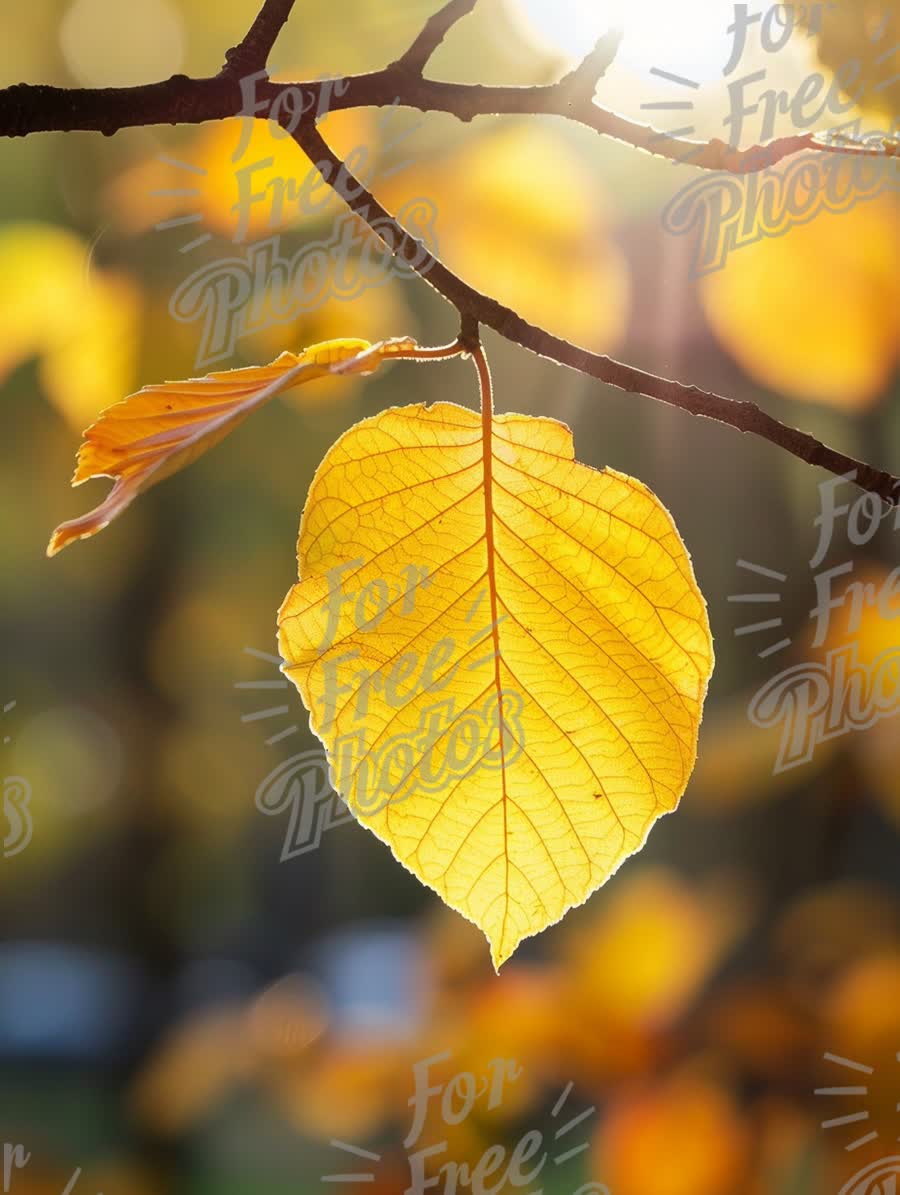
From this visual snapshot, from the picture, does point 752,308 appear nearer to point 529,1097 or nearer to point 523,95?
point 523,95

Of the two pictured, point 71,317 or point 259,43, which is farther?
point 71,317

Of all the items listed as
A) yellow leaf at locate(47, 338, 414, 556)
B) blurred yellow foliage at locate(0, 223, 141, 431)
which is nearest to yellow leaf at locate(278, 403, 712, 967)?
yellow leaf at locate(47, 338, 414, 556)

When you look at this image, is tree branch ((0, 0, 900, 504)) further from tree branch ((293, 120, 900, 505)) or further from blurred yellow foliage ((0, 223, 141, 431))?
blurred yellow foliage ((0, 223, 141, 431))

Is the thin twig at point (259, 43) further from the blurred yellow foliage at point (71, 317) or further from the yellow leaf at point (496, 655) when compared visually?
the blurred yellow foliage at point (71, 317)

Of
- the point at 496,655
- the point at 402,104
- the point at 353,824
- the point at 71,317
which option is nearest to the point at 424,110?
the point at 402,104

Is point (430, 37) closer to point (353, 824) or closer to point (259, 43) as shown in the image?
point (259, 43)

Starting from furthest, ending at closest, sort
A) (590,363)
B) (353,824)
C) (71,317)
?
(353,824) → (71,317) → (590,363)

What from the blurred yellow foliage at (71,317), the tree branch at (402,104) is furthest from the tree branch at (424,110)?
the blurred yellow foliage at (71,317)
